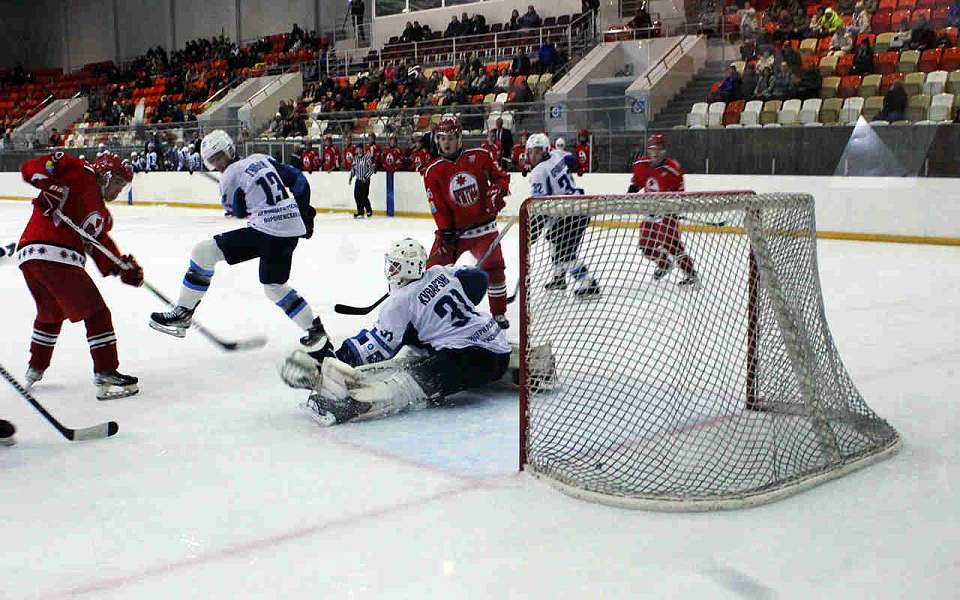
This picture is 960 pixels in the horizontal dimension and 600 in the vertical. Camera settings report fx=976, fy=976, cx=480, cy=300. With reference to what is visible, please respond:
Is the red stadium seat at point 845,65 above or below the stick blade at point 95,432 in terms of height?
above

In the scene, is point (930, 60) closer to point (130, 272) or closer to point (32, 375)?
point (130, 272)

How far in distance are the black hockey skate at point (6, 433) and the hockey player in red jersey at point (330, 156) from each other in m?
12.6

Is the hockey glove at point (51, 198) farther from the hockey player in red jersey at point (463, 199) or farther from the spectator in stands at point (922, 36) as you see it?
the spectator in stands at point (922, 36)

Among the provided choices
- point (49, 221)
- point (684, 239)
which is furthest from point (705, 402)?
point (49, 221)

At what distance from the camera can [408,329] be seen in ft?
11.3

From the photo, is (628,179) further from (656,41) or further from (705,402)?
(705,402)

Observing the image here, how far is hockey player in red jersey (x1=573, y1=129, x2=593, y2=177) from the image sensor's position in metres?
12.0

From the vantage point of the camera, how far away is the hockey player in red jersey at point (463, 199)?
503 cm

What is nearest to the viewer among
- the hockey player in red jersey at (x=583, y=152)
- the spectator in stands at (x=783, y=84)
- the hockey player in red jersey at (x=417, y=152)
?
the spectator in stands at (x=783, y=84)

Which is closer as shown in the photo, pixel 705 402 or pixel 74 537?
pixel 74 537

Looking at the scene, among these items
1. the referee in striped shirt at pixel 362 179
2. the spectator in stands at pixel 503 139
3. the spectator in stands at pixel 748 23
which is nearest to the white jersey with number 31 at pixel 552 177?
the spectator in stands at pixel 503 139

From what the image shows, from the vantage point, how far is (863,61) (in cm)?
1055

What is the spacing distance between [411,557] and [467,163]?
10.2 feet

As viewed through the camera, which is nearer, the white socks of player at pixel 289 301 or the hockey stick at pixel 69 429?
the hockey stick at pixel 69 429
